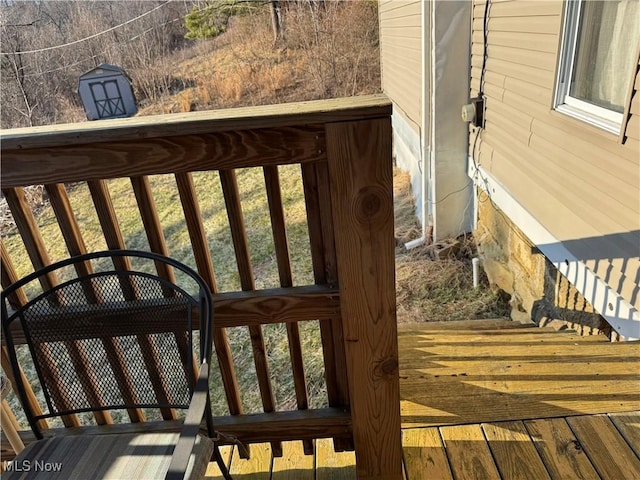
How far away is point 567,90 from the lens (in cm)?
286

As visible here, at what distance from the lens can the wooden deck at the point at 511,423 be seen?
1530 mm

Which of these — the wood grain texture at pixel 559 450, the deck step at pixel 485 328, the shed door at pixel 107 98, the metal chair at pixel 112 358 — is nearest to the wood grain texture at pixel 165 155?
the metal chair at pixel 112 358

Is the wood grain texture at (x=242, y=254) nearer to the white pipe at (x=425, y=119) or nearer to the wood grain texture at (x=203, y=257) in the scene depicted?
the wood grain texture at (x=203, y=257)

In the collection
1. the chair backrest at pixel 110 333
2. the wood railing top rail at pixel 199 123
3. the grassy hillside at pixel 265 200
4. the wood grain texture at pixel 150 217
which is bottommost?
the grassy hillside at pixel 265 200

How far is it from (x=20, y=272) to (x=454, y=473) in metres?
5.64

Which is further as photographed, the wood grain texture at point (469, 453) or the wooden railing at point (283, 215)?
the wood grain texture at point (469, 453)

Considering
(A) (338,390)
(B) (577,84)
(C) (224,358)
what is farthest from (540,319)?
(C) (224,358)

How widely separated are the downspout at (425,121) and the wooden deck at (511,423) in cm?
296

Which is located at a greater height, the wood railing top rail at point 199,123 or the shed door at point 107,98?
the wood railing top rail at point 199,123

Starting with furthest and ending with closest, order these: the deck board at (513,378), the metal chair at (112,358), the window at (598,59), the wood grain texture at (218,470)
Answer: the window at (598,59) → the deck board at (513,378) → the wood grain texture at (218,470) → the metal chair at (112,358)

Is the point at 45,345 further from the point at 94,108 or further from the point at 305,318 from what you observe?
the point at 94,108

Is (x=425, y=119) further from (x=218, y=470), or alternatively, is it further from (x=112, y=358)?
(x=112, y=358)

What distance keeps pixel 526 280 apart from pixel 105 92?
8616 millimetres

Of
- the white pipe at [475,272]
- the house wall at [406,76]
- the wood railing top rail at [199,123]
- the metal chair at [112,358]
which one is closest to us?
the wood railing top rail at [199,123]
